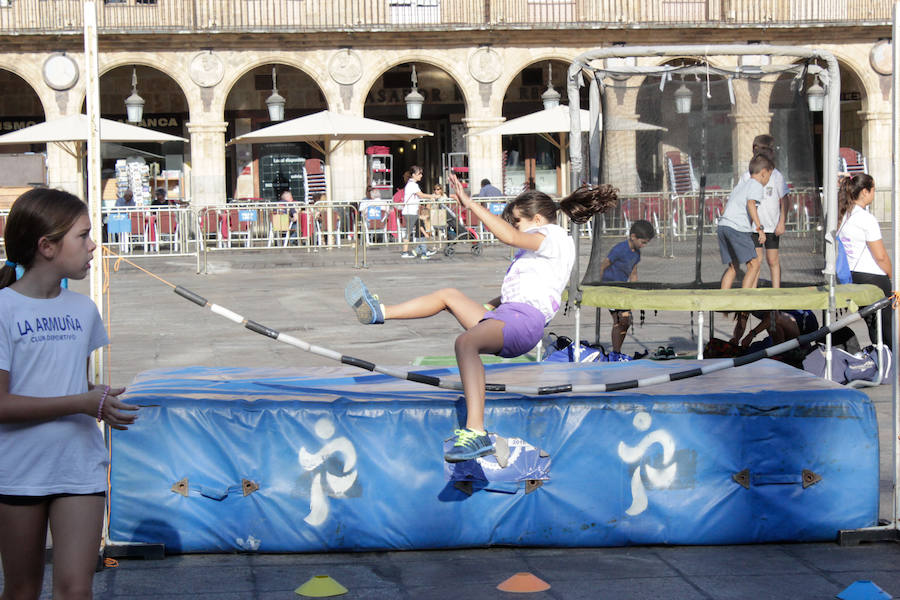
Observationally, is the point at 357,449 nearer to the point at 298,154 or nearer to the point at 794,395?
the point at 794,395

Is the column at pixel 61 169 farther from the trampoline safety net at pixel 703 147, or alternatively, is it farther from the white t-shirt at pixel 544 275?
the white t-shirt at pixel 544 275

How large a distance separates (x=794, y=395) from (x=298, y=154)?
27247 millimetres

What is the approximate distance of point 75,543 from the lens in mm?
3295

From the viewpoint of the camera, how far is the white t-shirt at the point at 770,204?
924 cm

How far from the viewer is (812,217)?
9.60 m

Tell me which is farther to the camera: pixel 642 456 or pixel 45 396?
pixel 642 456

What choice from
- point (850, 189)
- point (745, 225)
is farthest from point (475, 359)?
point (850, 189)

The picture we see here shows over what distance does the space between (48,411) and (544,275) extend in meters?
2.87

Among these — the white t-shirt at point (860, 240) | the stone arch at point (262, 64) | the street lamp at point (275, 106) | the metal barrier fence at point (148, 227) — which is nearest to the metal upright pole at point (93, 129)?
the white t-shirt at point (860, 240)

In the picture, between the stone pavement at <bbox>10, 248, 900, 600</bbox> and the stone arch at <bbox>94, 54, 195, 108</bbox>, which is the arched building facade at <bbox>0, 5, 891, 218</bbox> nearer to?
the stone arch at <bbox>94, 54, 195, 108</bbox>

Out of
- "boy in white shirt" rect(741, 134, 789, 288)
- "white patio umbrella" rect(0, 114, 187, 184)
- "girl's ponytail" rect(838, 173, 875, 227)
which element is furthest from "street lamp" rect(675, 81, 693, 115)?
"white patio umbrella" rect(0, 114, 187, 184)

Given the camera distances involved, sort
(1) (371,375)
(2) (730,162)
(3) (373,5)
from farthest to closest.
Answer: (3) (373,5)
(2) (730,162)
(1) (371,375)

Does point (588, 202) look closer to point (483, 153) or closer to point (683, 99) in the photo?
point (683, 99)

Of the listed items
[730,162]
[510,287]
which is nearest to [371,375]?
[510,287]
